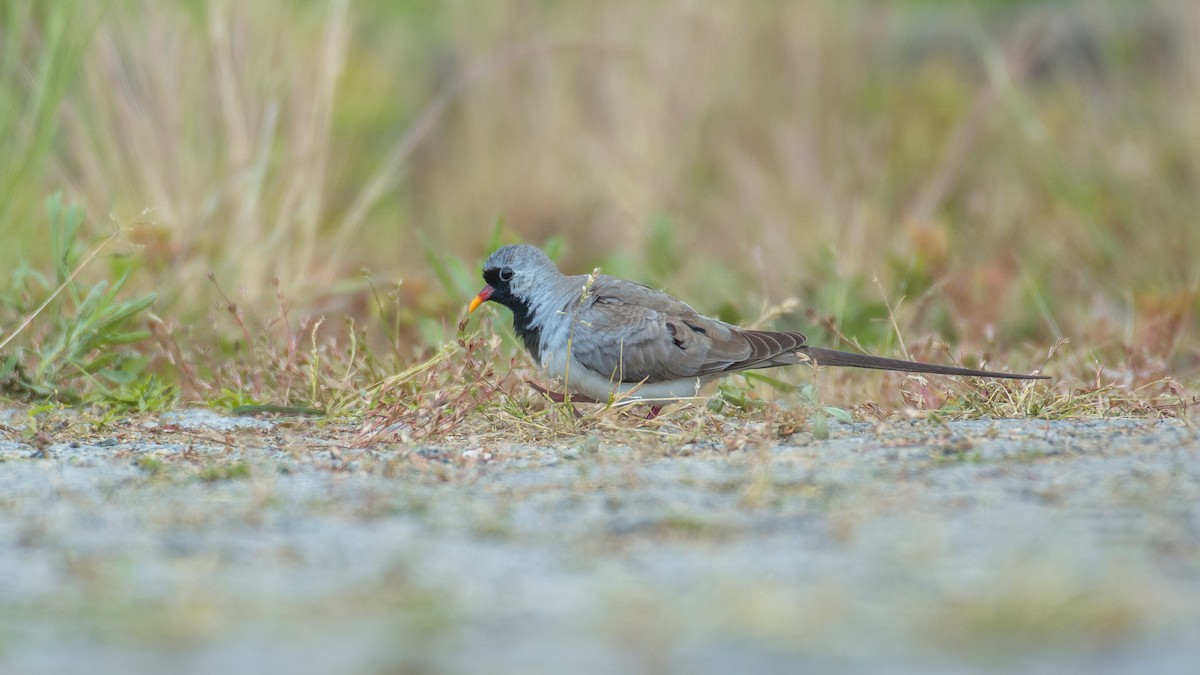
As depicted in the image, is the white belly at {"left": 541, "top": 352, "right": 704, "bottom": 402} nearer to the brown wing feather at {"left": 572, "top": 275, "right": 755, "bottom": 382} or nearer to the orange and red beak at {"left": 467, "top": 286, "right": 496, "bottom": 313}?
the brown wing feather at {"left": 572, "top": 275, "right": 755, "bottom": 382}

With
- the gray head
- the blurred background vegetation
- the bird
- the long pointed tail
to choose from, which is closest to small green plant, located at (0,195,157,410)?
the blurred background vegetation

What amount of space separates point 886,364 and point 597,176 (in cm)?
474

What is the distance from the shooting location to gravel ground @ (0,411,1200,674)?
2.03m

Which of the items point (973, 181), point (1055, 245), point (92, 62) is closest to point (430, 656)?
point (92, 62)

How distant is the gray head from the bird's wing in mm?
324

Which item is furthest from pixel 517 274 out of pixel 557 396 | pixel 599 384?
pixel 557 396

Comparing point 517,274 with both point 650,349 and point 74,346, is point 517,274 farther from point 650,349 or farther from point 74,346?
point 74,346

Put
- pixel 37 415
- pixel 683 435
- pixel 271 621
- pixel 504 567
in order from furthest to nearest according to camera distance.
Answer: pixel 37 415 → pixel 683 435 → pixel 504 567 → pixel 271 621

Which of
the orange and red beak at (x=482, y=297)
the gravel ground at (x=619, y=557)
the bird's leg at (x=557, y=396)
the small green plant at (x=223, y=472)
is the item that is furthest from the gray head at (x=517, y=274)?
the small green plant at (x=223, y=472)

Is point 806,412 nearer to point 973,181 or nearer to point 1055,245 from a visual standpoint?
point 1055,245

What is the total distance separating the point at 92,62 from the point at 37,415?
2494mm

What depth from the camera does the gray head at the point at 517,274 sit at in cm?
488

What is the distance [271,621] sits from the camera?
2.14m

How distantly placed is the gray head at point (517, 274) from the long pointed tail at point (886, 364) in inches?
36.9
